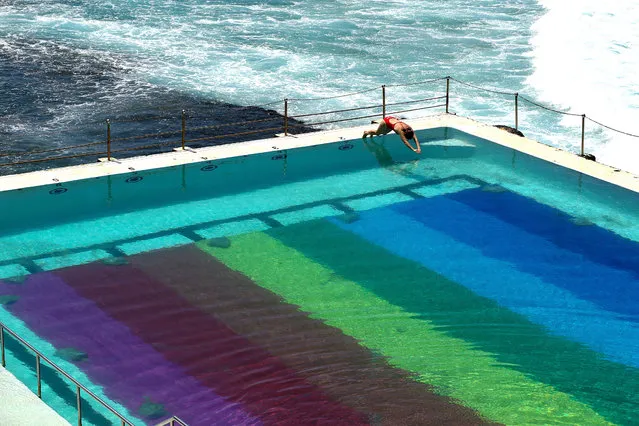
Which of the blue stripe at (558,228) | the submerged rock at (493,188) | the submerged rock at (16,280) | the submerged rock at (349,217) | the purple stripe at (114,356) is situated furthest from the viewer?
the submerged rock at (493,188)

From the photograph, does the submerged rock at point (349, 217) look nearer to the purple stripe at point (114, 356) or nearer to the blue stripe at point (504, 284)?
the blue stripe at point (504, 284)

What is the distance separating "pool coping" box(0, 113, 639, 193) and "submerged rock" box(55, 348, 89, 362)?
4.86m

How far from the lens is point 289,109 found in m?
26.5

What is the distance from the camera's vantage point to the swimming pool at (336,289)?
11.9 m

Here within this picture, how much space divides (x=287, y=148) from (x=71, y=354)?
7528 mm

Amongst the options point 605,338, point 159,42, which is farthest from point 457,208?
point 159,42

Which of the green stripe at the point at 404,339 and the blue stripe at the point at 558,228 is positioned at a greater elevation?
the blue stripe at the point at 558,228

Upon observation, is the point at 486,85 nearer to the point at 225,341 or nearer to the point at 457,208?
the point at 457,208

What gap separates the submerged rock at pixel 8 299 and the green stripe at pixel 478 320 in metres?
4.13

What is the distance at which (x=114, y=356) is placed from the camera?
12445 millimetres

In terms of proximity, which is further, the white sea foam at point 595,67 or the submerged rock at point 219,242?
the white sea foam at point 595,67

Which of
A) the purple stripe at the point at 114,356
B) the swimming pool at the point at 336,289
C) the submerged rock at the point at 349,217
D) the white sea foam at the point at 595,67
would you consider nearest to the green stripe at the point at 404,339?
the swimming pool at the point at 336,289

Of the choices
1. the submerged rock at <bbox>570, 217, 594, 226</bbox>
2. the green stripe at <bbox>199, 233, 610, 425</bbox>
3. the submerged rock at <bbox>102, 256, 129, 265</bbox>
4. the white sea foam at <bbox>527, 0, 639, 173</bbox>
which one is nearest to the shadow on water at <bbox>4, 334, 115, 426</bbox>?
the submerged rock at <bbox>102, 256, 129, 265</bbox>

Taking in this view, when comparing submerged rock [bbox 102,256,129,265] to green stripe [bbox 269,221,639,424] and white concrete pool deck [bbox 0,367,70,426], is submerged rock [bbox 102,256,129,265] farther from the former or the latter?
white concrete pool deck [bbox 0,367,70,426]
